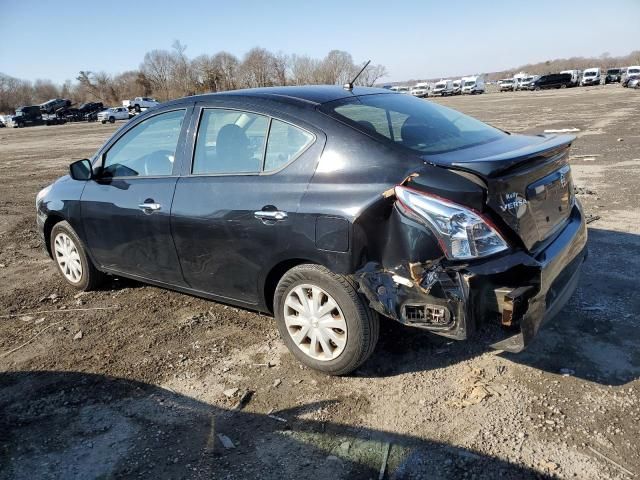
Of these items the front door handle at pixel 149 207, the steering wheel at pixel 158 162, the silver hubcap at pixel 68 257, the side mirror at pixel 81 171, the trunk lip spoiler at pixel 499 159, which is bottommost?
the silver hubcap at pixel 68 257

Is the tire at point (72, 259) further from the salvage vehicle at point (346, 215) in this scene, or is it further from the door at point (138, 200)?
the salvage vehicle at point (346, 215)

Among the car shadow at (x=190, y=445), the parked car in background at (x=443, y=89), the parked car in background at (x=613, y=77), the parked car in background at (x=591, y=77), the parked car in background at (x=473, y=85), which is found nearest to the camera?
the car shadow at (x=190, y=445)

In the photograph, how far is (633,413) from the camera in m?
2.77

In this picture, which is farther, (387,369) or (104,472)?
(387,369)

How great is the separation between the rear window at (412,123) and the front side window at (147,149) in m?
1.36

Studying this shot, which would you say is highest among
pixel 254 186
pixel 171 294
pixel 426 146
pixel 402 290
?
pixel 426 146

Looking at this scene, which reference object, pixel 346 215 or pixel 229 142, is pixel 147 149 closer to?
pixel 229 142

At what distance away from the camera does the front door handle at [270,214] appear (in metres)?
3.21

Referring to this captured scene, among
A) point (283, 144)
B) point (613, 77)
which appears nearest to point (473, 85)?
point (613, 77)

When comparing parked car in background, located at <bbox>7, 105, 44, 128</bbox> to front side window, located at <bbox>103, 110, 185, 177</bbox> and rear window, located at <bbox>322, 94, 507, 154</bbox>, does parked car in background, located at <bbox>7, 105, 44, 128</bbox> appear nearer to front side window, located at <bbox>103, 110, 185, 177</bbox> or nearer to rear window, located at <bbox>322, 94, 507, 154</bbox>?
front side window, located at <bbox>103, 110, 185, 177</bbox>

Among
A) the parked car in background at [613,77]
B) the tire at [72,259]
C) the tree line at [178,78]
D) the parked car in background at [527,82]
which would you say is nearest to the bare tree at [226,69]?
the tree line at [178,78]

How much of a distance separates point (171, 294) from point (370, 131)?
2.74 m

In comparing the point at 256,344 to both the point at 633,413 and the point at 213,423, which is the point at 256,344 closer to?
the point at 213,423

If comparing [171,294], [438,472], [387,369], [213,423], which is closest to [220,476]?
[213,423]
